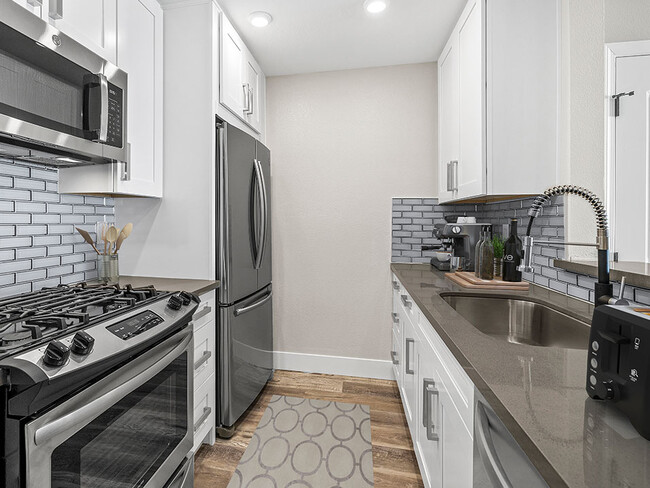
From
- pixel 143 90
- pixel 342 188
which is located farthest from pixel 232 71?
pixel 342 188

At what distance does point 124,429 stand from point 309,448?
1153 millimetres

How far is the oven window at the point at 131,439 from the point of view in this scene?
939mm

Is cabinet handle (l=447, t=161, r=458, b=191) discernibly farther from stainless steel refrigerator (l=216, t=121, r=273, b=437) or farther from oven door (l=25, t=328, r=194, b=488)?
oven door (l=25, t=328, r=194, b=488)

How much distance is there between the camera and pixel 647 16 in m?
1.61

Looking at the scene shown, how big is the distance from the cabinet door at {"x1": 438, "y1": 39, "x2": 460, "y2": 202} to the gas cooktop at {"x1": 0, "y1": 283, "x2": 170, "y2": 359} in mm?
1902

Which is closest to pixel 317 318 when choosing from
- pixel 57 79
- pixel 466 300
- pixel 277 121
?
pixel 466 300

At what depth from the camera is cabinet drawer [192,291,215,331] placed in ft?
5.80

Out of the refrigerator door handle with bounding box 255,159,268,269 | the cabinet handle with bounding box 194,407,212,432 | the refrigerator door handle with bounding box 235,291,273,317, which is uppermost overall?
the refrigerator door handle with bounding box 255,159,268,269

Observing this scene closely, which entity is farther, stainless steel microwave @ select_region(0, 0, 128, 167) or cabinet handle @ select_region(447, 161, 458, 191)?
cabinet handle @ select_region(447, 161, 458, 191)

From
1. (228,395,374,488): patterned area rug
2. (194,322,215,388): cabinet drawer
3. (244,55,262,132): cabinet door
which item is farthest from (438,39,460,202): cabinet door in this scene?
(194,322,215,388): cabinet drawer

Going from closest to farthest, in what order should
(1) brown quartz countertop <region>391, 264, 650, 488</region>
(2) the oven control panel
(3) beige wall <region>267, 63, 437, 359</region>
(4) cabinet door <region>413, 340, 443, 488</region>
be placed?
(1) brown quartz countertop <region>391, 264, 650, 488</region>, (2) the oven control panel, (4) cabinet door <region>413, 340, 443, 488</region>, (3) beige wall <region>267, 63, 437, 359</region>

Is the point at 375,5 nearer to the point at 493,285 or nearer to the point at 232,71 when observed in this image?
the point at 232,71

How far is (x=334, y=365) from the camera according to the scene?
2.98m

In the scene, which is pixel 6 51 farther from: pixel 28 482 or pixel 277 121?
pixel 277 121
